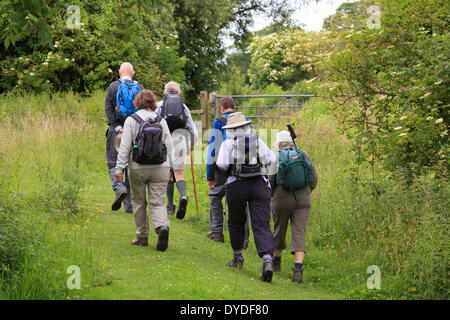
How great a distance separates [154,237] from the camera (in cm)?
858

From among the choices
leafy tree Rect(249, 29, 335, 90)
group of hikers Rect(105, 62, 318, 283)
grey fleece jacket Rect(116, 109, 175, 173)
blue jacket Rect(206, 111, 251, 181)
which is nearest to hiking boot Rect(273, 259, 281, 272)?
group of hikers Rect(105, 62, 318, 283)

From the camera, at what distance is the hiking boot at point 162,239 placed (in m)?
7.57

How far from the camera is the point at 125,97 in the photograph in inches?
344

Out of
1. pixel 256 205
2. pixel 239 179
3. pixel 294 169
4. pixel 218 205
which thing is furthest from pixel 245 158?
pixel 218 205

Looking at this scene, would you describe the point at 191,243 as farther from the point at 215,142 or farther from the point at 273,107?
the point at 273,107

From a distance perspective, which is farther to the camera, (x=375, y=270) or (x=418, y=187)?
(x=418, y=187)

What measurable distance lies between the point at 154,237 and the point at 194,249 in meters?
0.69

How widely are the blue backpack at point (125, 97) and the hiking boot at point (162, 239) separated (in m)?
2.13

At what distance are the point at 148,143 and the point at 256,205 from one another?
1.58 meters

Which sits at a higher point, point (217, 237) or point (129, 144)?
point (129, 144)

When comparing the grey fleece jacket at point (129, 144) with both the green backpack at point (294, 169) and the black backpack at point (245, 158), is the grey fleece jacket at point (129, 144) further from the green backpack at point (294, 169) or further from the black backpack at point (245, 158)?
the green backpack at point (294, 169)

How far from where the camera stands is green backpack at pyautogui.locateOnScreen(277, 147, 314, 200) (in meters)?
7.41
